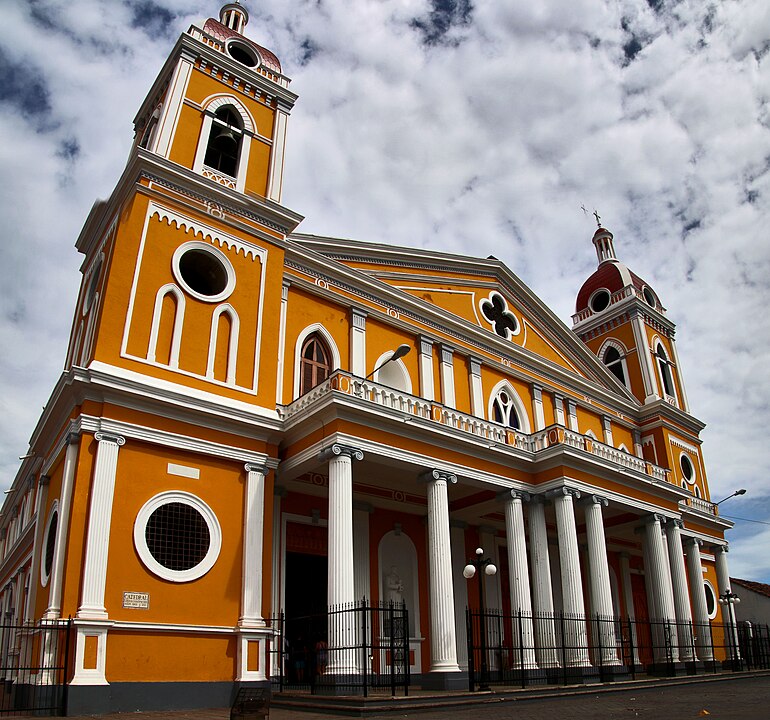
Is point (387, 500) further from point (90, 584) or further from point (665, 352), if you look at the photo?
point (665, 352)

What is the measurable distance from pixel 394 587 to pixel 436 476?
4.22 metres

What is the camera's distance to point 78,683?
12055 millimetres

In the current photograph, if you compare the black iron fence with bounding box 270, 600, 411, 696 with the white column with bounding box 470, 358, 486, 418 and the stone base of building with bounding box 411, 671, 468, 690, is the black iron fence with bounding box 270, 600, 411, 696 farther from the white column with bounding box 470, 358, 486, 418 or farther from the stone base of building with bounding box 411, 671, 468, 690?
the white column with bounding box 470, 358, 486, 418

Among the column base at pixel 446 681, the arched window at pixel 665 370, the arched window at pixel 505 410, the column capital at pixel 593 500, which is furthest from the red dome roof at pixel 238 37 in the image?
the arched window at pixel 665 370

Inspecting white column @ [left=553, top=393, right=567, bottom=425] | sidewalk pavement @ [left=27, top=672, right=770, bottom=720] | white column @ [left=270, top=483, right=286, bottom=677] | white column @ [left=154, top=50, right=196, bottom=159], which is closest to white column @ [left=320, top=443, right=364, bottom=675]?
sidewalk pavement @ [left=27, top=672, right=770, bottom=720]

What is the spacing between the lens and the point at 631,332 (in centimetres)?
3083

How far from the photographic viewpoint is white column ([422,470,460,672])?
15.0 metres

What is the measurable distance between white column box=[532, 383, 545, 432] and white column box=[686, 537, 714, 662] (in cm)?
759

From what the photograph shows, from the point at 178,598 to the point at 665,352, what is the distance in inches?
981

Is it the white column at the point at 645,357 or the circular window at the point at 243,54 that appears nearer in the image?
the circular window at the point at 243,54

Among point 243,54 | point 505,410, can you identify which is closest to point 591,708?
point 505,410

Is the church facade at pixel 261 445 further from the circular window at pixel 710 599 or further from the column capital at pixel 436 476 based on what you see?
the circular window at pixel 710 599

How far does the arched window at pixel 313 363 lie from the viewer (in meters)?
18.5

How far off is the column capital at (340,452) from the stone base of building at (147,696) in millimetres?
4615
